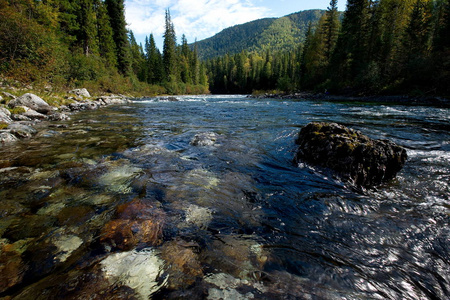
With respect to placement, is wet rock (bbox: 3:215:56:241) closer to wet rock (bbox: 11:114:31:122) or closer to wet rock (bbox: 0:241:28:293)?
wet rock (bbox: 0:241:28:293)

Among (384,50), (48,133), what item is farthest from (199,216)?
(384,50)

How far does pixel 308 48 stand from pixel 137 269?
59.3m

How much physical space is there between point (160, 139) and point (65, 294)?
5199 millimetres

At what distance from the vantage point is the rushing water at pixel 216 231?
5.24 ft

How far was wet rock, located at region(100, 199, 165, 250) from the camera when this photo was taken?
201 cm

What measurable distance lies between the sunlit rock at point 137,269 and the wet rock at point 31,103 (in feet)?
39.6

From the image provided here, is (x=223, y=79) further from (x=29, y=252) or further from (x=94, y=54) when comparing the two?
(x=29, y=252)

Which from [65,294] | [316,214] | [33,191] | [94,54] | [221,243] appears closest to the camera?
[65,294]

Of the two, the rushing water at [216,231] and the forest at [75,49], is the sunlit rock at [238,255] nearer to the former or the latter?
the rushing water at [216,231]

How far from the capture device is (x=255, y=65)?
8919 cm

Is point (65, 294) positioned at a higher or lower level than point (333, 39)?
lower

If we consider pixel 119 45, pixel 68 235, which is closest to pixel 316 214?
pixel 68 235

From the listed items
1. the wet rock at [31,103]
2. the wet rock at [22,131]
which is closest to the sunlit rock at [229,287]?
the wet rock at [22,131]

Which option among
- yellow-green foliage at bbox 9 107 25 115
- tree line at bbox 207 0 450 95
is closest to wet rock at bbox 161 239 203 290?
yellow-green foliage at bbox 9 107 25 115
